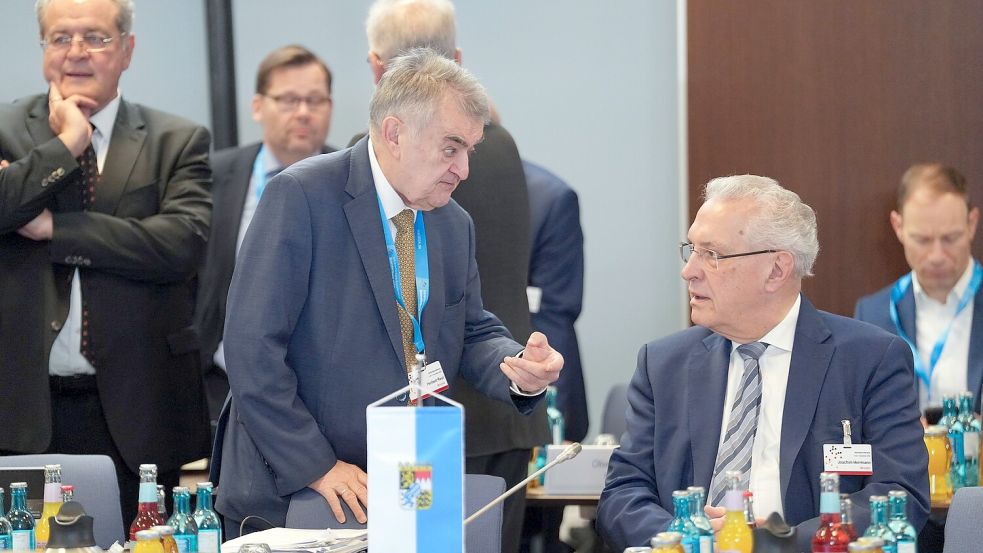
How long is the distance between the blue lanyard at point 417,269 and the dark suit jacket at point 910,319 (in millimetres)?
2349

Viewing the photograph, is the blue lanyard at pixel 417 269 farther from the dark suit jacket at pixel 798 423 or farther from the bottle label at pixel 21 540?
the bottle label at pixel 21 540

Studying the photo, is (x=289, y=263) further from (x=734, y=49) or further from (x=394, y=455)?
(x=734, y=49)

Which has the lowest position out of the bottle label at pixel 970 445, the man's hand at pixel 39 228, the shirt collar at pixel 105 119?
the bottle label at pixel 970 445

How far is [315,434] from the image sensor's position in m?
3.08

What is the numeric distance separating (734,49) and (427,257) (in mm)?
3018

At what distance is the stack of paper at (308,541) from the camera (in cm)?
249

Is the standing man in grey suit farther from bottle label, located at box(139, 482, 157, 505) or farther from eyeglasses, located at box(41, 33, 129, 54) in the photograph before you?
bottle label, located at box(139, 482, 157, 505)

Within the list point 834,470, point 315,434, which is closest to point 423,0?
point 315,434

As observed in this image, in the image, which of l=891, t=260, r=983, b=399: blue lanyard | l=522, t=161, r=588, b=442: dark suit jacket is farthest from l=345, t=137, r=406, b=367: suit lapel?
l=891, t=260, r=983, b=399: blue lanyard

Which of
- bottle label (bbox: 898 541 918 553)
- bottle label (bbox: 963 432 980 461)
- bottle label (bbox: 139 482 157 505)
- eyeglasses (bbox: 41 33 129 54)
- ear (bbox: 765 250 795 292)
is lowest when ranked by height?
bottle label (bbox: 963 432 980 461)

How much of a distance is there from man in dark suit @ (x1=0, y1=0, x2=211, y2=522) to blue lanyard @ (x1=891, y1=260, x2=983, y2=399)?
8.89 ft

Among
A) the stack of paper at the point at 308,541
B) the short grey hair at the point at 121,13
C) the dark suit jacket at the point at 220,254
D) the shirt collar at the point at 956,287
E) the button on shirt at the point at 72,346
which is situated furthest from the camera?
the dark suit jacket at the point at 220,254

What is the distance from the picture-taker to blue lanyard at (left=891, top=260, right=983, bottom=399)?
16.7 ft

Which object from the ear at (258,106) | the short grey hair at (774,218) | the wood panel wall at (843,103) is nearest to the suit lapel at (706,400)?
the short grey hair at (774,218)
